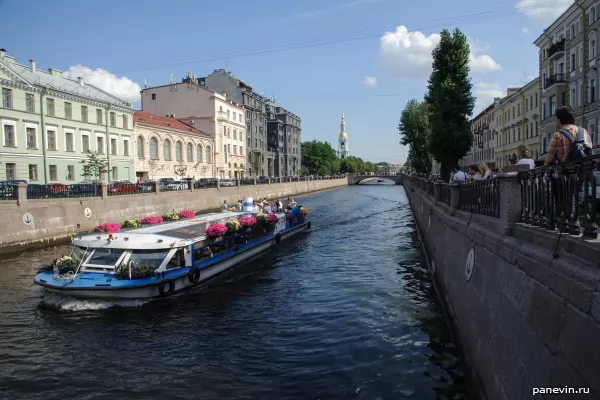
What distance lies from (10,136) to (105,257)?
28.7 metres

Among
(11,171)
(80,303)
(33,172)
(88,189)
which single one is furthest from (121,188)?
(80,303)

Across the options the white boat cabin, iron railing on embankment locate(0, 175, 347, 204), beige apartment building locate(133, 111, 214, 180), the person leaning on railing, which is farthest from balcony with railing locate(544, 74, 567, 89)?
beige apartment building locate(133, 111, 214, 180)

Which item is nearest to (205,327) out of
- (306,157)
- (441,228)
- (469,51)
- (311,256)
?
(441,228)

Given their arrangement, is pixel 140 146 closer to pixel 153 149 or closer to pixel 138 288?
pixel 153 149

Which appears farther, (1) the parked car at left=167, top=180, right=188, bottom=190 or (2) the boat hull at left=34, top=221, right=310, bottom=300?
(1) the parked car at left=167, top=180, right=188, bottom=190

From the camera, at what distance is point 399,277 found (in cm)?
1574

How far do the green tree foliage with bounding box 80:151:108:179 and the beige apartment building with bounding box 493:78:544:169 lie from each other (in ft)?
127

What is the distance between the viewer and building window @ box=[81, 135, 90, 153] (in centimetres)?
4212

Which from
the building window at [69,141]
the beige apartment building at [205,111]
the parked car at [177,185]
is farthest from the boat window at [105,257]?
the beige apartment building at [205,111]

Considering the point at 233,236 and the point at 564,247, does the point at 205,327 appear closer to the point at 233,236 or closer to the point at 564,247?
the point at 233,236

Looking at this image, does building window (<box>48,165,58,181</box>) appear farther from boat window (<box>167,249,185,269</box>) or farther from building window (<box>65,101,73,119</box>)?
boat window (<box>167,249,185,269</box>)

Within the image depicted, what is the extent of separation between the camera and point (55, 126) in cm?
3897

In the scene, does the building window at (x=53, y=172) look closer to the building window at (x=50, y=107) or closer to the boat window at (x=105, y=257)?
the building window at (x=50, y=107)

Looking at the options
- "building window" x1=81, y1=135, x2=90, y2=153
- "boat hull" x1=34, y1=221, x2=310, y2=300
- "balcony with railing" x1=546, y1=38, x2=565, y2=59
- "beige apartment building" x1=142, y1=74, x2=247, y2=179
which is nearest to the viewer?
"boat hull" x1=34, y1=221, x2=310, y2=300
